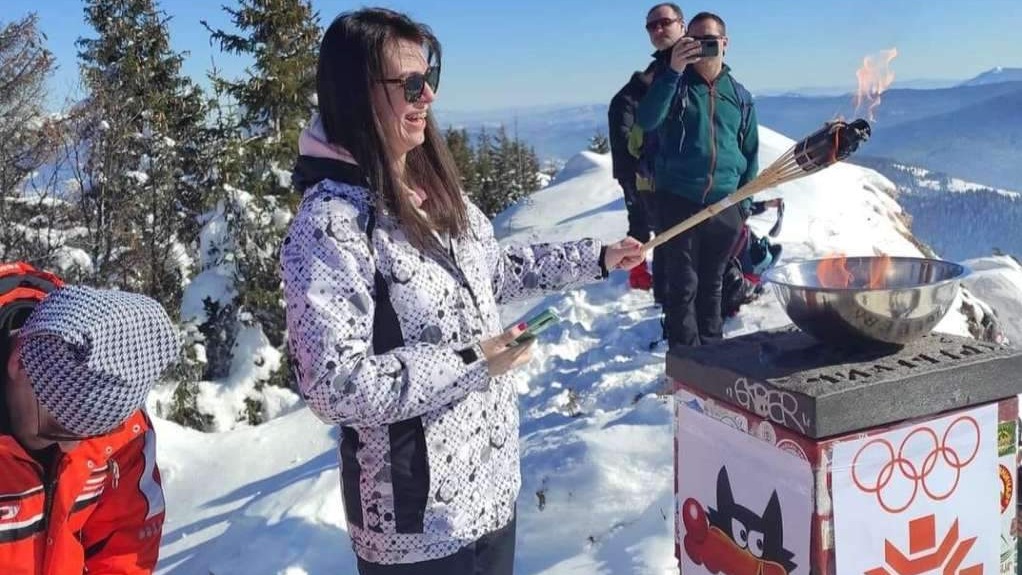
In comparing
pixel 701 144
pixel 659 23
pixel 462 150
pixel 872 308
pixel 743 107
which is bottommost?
pixel 872 308

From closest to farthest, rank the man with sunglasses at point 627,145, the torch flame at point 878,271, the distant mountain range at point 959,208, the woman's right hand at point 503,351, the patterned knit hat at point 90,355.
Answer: the patterned knit hat at point 90,355
the woman's right hand at point 503,351
the torch flame at point 878,271
the distant mountain range at point 959,208
the man with sunglasses at point 627,145

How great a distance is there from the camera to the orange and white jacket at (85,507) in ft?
5.24

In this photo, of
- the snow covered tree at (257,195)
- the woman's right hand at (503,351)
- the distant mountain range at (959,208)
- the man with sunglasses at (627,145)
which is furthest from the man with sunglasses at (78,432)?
the snow covered tree at (257,195)

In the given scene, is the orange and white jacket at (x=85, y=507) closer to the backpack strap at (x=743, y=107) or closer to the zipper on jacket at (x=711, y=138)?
the zipper on jacket at (x=711, y=138)

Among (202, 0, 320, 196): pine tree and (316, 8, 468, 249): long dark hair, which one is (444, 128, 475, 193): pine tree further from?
(316, 8, 468, 249): long dark hair

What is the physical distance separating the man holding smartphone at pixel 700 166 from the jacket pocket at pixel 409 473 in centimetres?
290

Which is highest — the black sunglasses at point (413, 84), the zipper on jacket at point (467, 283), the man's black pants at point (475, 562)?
the black sunglasses at point (413, 84)

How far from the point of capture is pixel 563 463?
4.16 m

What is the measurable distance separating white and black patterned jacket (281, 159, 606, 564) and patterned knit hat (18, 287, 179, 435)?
0.29 m

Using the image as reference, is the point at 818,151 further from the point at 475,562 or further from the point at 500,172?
the point at 500,172

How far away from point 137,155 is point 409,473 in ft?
46.9

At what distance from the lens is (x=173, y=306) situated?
48.5 feet

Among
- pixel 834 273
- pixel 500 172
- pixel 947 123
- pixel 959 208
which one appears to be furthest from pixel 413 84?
pixel 500 172

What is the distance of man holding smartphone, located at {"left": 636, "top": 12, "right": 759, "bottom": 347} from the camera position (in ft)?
14.6
